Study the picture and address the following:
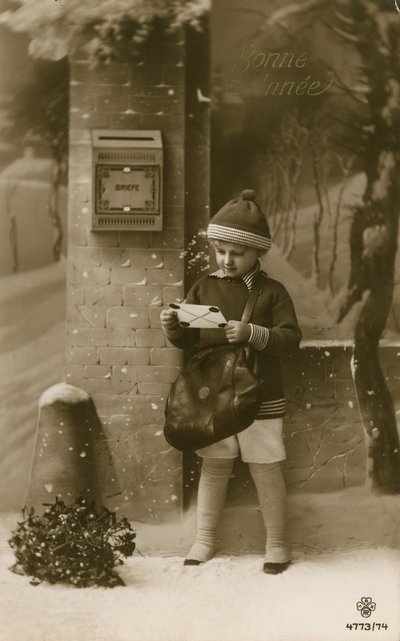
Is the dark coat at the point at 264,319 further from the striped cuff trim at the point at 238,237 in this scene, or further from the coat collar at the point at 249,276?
the striped cuff trim at the point at 238,237

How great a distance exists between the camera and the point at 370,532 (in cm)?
399

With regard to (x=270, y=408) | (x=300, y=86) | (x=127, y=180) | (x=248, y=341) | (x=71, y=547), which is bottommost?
(x=71, y=547)

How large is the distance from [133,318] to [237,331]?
2.00 feet

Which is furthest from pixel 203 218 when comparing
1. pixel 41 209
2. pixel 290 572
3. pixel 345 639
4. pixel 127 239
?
pixel 345 639

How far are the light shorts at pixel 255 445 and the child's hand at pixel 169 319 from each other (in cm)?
59

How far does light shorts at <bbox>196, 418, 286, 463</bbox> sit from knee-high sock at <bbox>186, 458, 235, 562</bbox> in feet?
0.20

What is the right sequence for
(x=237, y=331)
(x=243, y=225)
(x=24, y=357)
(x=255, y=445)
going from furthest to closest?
1. (x=24, y=357)
2. (x=255, y=445)
3. (x=243, y=225)
4. (x=237, y=331)

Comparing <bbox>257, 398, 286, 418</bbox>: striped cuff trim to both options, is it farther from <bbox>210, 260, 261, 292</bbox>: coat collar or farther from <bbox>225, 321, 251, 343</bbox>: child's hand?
<bbox>210, 260, 261, 292</bbox>: coat collar

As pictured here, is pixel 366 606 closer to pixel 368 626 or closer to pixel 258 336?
pixel 368 626

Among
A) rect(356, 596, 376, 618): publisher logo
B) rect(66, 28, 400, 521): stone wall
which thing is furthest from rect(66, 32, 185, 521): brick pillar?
rect(356, 596, 376, 618): publisher logo

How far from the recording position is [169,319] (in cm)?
363

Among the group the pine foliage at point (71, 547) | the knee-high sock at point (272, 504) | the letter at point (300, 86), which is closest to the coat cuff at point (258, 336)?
the knee-high sock at point (272, 504)

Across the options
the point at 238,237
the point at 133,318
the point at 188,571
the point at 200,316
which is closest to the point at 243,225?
the point at 238,237

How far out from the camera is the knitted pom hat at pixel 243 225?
12.1ft
